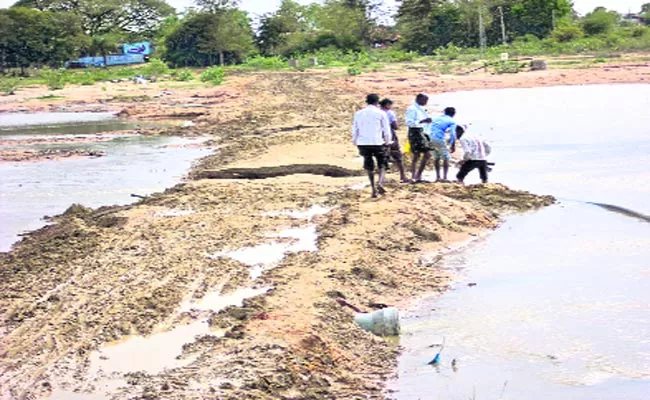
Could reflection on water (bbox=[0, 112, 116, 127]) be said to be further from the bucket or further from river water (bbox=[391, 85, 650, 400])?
the bucket

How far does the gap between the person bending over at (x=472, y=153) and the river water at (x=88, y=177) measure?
552 centimetres

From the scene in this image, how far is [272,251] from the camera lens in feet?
35.5

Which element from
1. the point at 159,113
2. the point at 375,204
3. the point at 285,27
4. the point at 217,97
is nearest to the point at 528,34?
the point at 285,27

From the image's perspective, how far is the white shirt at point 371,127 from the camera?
13.1m

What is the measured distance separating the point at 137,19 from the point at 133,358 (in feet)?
282

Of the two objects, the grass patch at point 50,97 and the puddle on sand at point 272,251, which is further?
the grass patch at point 50,97

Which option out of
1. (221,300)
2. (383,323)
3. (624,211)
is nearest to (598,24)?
(624,211)

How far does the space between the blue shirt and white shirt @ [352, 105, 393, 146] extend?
1.59 meters

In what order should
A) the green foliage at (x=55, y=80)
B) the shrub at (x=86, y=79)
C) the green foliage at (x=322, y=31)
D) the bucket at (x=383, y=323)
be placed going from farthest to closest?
the green foliage at (x=322, y=31)
the shrub at (x=86, y=79)
the green foliage at (x=55, y=80)
the bucket at (x=383, y=323)

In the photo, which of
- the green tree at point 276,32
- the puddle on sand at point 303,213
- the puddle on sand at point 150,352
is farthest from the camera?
the green tree at point 276,32

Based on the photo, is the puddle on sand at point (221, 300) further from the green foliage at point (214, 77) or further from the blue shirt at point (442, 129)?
the green foliage at point (214, 77)

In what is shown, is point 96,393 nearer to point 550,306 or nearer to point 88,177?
point 550,306

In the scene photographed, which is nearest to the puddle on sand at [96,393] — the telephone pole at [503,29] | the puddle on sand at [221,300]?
the puddle on sand at [221,300]

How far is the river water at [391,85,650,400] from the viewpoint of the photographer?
6.96 meters
